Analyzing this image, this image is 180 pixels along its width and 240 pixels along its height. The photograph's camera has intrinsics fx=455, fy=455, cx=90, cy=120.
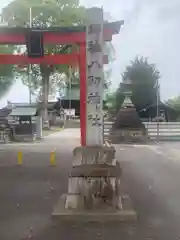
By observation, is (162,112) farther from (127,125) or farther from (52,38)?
(52,38)

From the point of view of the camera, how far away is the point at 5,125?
2541 cm

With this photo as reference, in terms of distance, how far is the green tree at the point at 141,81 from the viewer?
23.5 m

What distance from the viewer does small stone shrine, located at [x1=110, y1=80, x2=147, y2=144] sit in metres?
22.9

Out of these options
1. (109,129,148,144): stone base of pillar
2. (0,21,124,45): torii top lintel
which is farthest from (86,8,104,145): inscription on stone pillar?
(109,129,148,144): stone base of pillar

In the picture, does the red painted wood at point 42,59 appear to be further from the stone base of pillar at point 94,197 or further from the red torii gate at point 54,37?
the stone base of pillar at point 94,197

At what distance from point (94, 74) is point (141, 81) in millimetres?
16397

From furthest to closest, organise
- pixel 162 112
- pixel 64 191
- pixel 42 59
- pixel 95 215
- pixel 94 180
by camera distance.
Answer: pixel 162 112, pixel 42 59, pixel 64 191, pixel 94 180, pixel 95 215

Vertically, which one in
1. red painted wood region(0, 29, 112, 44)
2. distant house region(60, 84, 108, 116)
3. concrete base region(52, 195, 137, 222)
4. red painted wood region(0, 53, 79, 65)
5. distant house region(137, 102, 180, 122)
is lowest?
concrete base region(52, 195, 137, 222)

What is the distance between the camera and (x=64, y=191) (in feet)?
26.9

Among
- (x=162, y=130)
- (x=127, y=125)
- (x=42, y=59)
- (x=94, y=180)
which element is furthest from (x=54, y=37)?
(x=162, y=130)

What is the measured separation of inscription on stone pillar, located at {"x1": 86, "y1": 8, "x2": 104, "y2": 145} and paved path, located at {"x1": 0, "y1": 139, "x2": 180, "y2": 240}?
4.27ft

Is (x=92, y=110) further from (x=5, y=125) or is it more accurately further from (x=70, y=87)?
(x=70, y=87)

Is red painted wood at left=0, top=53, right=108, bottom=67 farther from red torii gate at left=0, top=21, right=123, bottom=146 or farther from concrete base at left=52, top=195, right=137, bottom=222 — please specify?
concrete base at left=52, top=195, right=137, bottom=222

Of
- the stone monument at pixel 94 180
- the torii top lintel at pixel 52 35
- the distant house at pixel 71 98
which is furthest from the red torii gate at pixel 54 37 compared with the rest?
the distant house at pixel 71 98
